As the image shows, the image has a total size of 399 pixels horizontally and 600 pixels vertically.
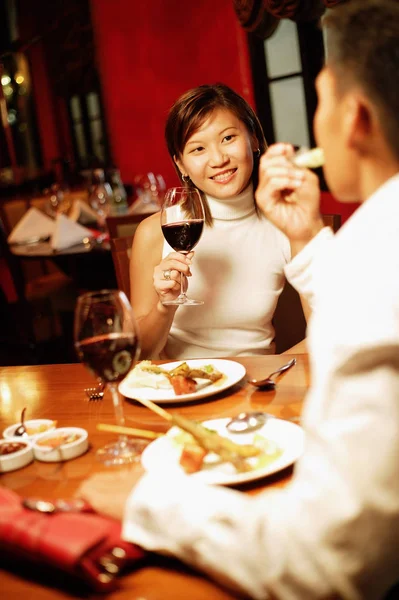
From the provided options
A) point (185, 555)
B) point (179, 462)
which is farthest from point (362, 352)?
point (179, 462)

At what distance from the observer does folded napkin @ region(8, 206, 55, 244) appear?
4801mm

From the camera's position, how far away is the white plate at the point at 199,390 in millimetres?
1408

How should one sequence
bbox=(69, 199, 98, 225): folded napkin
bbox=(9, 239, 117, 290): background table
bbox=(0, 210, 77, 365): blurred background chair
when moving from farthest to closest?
bbox=(69, 199, 98, 225): folded napkin
bbox=(0, 210, 77, 365): blurred background chair
bbox=(9, 239, 117, 290): background table

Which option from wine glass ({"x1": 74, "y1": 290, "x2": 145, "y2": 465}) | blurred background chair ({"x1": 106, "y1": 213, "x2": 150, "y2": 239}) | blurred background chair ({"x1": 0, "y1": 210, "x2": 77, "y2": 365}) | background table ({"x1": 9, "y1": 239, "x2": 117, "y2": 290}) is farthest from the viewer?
blurred background chair ({"x1": 0, "y1": 210, "x2": 77, "y2": 365})

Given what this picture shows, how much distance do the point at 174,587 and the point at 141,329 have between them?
122cm

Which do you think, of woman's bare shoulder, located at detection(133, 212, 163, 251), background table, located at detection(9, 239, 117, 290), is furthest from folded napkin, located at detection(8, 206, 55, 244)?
woman's bare shoulder, located at detection(133, 212, 163, 251)

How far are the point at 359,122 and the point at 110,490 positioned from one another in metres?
0.63

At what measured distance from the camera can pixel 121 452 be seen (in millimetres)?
1201

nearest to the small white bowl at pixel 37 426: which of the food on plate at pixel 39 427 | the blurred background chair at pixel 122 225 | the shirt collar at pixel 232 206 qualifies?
the food on plate at pixel 39 427

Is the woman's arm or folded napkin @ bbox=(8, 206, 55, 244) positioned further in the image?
folded napkin @ bbox=(8, 206, 55, 244)

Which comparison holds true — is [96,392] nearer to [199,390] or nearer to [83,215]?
[199,390]

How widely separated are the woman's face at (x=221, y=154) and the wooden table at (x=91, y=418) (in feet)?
2.24

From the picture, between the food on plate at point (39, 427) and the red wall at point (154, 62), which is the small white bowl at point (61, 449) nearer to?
the food on plate at point (39, 427)

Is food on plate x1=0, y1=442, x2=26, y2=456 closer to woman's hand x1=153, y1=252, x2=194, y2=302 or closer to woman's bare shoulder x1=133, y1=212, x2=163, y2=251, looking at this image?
woman's hand x1=153, y1=252, x2=194, y2=302
